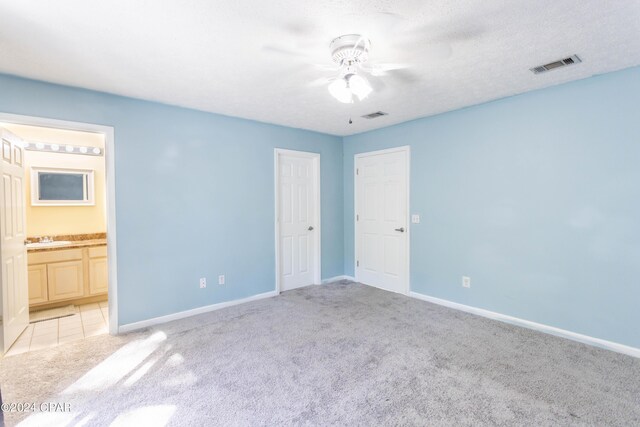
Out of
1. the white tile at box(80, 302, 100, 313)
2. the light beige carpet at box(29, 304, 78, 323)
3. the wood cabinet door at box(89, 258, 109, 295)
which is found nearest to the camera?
the light beige carpet at box(29, 304, 78, 323)

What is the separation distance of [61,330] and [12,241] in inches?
41.5

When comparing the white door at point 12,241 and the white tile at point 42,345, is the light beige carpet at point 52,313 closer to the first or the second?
the white door at point 12,241

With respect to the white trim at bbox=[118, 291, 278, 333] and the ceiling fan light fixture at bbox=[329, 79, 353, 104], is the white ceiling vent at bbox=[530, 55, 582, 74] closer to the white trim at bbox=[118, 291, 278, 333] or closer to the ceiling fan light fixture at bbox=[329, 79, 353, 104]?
the ceiling fan light fixture at bbox=[329, 79, 353, 104]

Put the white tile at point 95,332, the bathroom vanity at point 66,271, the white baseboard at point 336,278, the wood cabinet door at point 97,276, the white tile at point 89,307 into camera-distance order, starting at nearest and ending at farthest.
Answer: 1. the white tile at point 95,332
2. the bathroom vanity at point 66,271
3. the white tile at point 89,307
4. the wood cabinet door at point 97,276
5. the white baseboard at point 336,278

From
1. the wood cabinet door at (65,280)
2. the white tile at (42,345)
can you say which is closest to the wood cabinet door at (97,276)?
the wood cabinet door at (65,280)

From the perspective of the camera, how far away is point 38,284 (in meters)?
3.82

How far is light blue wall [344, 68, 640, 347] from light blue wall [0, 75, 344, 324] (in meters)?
2.06

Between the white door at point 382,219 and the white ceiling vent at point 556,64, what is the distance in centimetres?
180

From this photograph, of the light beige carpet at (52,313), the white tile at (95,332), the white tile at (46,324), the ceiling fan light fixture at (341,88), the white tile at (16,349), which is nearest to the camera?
the ceiling fan light fixture at (341,88)

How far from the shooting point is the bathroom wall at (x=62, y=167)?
412 centimetres

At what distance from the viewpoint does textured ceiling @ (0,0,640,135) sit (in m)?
1.79

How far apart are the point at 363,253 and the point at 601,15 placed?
3740 millimetres

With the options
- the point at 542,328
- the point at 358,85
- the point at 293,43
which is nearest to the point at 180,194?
the point at 293,43

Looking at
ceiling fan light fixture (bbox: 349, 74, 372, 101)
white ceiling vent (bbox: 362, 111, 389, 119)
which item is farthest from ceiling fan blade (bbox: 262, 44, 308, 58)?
white ceiling vent (bbox: 362, 111, 389, 119)
